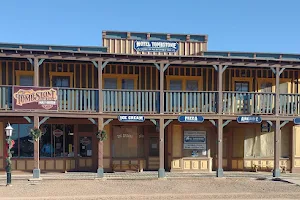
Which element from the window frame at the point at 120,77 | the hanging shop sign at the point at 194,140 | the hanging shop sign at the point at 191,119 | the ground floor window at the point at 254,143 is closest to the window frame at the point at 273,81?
the ground floor window at the point at 254,143

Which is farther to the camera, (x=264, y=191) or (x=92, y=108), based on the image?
A: (x=92, y=108)

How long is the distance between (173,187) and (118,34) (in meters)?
8.30

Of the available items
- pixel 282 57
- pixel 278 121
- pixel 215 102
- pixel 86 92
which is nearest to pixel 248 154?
pixel 278 121

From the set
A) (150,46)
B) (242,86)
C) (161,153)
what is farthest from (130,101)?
(242,86)

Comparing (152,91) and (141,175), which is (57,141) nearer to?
(141,175)

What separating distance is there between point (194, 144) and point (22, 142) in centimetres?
904

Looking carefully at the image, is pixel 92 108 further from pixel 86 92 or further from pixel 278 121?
pixel 278 121

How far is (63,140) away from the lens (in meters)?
16.4

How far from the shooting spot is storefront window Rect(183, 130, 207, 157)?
54.9 feet

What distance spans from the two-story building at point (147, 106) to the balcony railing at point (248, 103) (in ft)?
0.17

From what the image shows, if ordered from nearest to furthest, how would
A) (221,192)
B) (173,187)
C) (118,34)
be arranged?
(221,192) < (173,187) < (118,34)

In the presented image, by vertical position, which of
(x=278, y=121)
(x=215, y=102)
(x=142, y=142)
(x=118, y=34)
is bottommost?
Result: (x=142, y=142)

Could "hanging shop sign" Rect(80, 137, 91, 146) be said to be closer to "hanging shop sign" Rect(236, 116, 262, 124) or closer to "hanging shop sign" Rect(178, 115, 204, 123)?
"hanging shop sign" Rect(178, 115, 204, 123)

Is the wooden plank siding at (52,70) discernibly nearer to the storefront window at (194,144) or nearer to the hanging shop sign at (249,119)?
the storefront window at (194,144)
